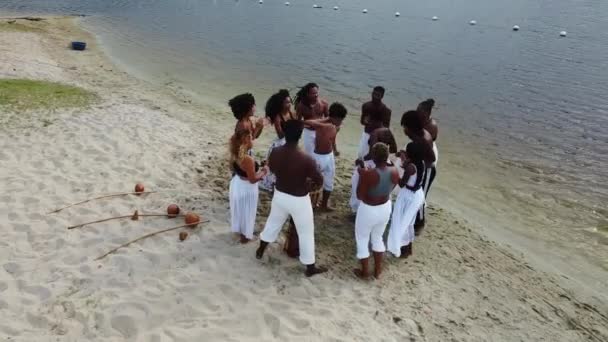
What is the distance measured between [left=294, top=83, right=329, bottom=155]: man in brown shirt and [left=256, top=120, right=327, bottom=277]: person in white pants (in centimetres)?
227

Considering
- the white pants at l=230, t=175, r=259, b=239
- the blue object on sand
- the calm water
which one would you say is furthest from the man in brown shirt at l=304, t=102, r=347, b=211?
the blue object on sand

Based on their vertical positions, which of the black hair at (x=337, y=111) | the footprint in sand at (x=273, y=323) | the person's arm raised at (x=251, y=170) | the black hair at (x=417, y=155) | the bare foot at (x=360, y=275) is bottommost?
the footprint in sand at (x=273, y=323)

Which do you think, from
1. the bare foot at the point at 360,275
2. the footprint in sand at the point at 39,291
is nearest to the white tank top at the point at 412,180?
the bare foot at the point at 360,275

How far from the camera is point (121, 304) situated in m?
5.33

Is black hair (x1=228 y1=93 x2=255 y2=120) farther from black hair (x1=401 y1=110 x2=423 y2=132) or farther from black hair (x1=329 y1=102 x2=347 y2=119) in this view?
black hair (x1=401 y1=110 x2=423 y2=132)

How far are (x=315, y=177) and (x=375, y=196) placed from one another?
85 centimetres

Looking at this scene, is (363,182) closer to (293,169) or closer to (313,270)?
(293,169)

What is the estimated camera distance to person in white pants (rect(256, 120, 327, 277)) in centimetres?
538

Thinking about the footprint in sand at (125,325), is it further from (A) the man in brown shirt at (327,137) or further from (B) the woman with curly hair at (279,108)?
(A) the man in brown shirt at (327,137)

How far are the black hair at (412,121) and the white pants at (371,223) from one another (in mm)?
1254

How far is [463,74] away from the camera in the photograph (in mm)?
21562

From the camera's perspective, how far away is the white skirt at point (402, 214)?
259 inches

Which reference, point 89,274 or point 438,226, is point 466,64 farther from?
point 89,274

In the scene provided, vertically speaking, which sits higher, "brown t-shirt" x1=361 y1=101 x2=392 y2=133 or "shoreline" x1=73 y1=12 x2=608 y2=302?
"brown t-shirt" x1=361 y1=101 x2=392 y2=133
